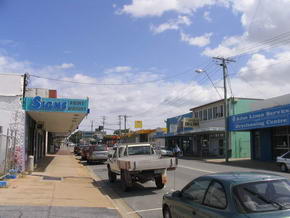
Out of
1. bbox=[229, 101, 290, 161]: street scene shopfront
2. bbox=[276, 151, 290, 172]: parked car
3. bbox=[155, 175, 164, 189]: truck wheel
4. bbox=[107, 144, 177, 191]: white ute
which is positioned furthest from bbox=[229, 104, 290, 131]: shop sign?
bbox=[107, 144, 177, 191]: white ute

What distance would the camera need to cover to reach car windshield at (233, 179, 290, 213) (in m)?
4.61

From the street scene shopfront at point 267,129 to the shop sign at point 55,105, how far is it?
15.1 metres

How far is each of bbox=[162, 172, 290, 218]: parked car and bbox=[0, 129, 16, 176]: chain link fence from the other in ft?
33.8

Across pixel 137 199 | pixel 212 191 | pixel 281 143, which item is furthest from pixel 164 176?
pixel 281 143

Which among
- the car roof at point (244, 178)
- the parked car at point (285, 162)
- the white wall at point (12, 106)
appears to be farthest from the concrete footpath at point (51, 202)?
the parked car at point (285, 162)

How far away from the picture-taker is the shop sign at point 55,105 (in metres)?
18.1

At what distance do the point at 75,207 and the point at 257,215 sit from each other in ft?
20.4

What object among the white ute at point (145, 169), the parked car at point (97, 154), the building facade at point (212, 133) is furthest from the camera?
the building facade at point (212, 133)

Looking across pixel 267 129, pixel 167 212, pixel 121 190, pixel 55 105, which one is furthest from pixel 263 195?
pixel 267 129

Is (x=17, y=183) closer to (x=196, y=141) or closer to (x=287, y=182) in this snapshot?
(x=287, y=182)

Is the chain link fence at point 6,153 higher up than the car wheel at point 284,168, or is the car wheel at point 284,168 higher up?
the chain link fence at point 6,153

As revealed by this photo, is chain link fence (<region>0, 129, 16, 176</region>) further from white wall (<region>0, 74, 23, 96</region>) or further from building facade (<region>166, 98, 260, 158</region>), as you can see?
building facade (<region>166, 98, 260, 158</region>)

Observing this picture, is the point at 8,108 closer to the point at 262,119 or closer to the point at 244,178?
the point at 244,178

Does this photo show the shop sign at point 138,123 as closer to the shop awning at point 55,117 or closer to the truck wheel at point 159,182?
the shop awning at point 55,117
